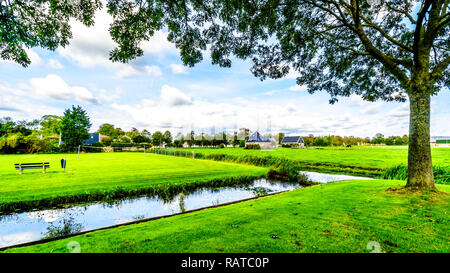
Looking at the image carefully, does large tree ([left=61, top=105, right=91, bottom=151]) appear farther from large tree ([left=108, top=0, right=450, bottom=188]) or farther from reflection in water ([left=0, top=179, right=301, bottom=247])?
large tree ([left=108, top=0, right=450, bottom=188])

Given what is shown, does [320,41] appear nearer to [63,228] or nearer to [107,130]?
A: [63,228]

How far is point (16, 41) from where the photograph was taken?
5.09 m

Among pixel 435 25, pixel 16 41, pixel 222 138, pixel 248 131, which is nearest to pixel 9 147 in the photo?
pixel 16 41

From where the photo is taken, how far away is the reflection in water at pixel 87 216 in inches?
218

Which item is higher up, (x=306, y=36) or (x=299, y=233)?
Result: (x=306, y=36)

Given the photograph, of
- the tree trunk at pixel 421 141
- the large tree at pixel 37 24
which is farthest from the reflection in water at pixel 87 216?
the tree trunk at pixel 421 141

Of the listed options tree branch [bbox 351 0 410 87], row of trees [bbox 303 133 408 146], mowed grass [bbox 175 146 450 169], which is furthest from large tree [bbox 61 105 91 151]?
row of trees [bbox 303 133 408 146]

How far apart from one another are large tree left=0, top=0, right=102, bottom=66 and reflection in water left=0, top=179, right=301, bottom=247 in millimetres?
5127

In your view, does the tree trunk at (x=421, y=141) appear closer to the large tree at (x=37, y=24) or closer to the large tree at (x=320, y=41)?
the large tree at (x=320, y=41)

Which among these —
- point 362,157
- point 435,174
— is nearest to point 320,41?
point 435,174

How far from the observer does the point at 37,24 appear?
5.45 m

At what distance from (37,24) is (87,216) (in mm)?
6449

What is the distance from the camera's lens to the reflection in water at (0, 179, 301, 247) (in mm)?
5530
